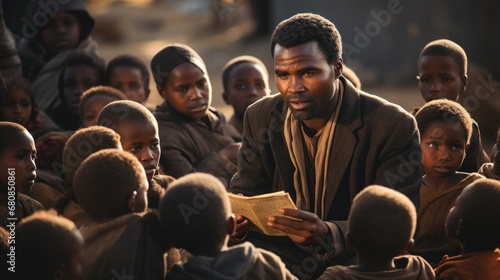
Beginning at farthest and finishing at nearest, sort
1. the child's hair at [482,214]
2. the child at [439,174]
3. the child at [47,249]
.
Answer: the child at [439,174]
the child's hair at [482,214]
the child at [47,249]

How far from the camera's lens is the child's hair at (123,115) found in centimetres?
470

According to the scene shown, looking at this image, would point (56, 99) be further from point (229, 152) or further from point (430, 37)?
point (430, 37)

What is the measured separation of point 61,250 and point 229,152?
281cm

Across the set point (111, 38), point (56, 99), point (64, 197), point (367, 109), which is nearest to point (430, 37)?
point (56, 99)

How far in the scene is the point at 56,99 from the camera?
7254 millimetres

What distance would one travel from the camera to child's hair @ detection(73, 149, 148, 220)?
142 inches

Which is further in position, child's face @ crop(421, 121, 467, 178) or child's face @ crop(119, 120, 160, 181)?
child's face @ crop(421, 121, 467, 178)

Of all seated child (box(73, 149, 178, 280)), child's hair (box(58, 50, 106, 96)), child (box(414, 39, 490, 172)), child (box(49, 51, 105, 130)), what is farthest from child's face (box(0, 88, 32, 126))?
child (box(414, 39, 490, 172))

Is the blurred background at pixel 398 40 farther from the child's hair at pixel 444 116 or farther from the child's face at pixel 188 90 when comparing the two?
the child's hair at pixel 444 116

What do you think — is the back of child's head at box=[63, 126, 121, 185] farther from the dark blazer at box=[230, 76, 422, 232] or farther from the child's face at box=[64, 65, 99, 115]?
the child's face at box=[64, 65, 99, 115]

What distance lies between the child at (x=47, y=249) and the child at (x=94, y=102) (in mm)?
2579

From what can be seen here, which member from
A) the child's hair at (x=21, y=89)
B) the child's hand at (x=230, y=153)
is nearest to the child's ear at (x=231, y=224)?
the child's hand at (x=230, y=153)

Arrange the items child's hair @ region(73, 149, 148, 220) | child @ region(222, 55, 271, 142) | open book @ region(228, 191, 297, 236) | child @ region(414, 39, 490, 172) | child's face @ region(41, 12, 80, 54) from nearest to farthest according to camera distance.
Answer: child's hair @ region(73, 149, 148, 220), open book @ region(228, 191, 297, 236), child @ region(414, 39, 490, 172), child @ region(222, 55, 271, 142), child's face @ region(41, 12, 80, 54)

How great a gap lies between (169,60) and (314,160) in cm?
189
